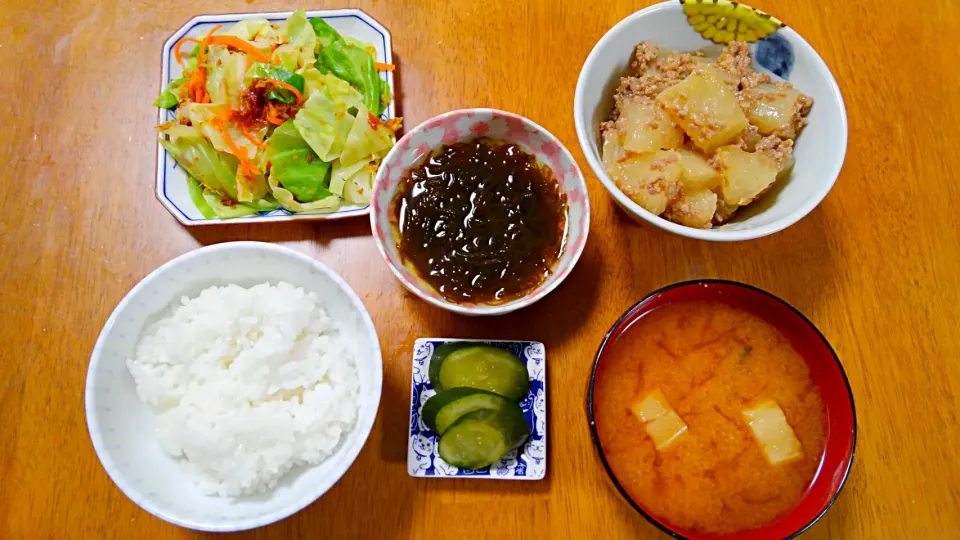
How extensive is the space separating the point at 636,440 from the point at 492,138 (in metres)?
0.84

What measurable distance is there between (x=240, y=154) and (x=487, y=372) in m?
0.91

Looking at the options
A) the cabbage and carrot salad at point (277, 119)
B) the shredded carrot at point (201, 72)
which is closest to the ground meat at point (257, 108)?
the cabbage and carrot salad at point (277, 119)

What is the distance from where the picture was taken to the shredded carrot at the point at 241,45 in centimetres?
178

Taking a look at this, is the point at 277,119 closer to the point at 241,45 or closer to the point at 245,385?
the point at 241,45

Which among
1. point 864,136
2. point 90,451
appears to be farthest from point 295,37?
point 864,136

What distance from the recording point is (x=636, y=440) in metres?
1.41

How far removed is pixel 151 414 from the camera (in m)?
1.44

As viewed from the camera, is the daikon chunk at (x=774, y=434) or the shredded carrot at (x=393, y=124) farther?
the shredded carrot at (x=393, y=124)

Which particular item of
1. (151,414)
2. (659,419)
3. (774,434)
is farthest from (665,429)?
(151,414)

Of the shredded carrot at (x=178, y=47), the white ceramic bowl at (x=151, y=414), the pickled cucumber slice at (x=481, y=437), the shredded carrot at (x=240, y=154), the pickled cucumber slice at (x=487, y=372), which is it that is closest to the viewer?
the white ceramic bowl at (x=151, y=414)

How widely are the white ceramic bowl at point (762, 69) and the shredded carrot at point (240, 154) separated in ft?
2.91

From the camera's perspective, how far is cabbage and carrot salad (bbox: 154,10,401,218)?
1722 mm

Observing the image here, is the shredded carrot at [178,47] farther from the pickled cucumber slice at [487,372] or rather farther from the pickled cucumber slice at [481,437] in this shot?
the pickled cucumber slice at [481,437]

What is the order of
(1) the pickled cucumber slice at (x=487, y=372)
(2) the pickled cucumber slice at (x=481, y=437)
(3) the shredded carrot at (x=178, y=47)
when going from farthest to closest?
(3) the shredded carrot at (x=178, y=47)
(1) the pickled cucumber slice at (x=487, y=372)
(2) the pickled cucumber slice at (x=481, y=437)
